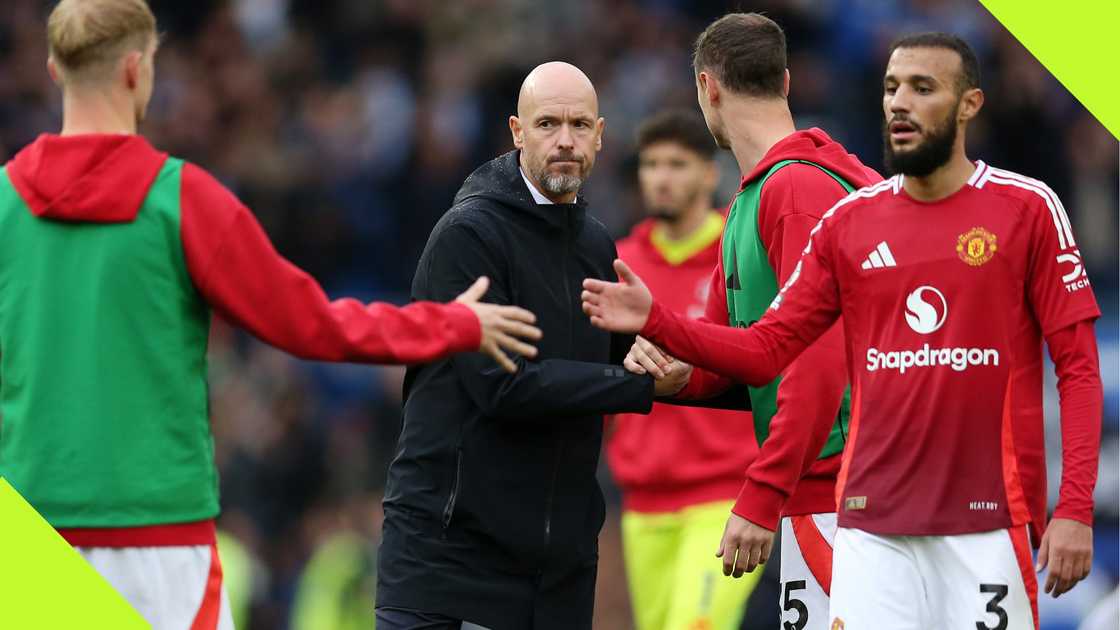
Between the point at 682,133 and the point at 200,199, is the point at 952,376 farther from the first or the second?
the point at 682,133

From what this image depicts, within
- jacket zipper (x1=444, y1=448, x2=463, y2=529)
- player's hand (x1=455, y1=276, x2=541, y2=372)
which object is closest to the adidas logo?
player's hand (x1=455, y1=276, x2=541, y2=372)

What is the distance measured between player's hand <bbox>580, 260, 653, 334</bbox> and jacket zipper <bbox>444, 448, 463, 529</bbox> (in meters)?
0.78

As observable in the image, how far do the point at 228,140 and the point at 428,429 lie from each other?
10.4m

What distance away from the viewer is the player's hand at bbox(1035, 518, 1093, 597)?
5.46m

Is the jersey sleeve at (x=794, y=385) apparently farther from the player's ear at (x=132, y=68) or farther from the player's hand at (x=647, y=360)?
the player's ear at (x=132, y=68)

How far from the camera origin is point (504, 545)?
20.6ft

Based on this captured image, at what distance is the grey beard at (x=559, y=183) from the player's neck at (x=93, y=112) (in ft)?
5.94

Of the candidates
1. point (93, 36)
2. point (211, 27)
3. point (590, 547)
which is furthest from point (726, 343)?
point (211, 27)

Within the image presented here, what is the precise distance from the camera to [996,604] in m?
5.53

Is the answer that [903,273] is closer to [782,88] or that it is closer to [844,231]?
[844,231]

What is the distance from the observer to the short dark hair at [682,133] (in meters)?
10.1

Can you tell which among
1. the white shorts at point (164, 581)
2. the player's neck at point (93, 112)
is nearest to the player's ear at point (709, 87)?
the player's neck at point (93, 112)

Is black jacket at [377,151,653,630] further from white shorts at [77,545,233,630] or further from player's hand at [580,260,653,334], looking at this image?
white shorts at [77,545,233,630]

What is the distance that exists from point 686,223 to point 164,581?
5620 millimetres
